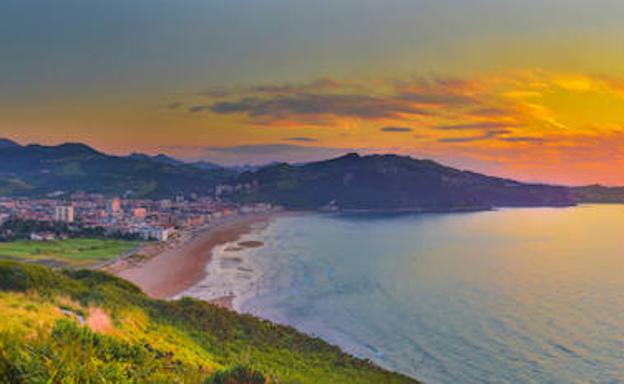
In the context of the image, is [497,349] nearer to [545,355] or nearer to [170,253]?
[545,355]

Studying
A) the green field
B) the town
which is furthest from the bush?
the town

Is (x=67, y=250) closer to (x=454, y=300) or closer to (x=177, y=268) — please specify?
(x=177, y=268)

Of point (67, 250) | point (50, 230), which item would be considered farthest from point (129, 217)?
point (67, 250)

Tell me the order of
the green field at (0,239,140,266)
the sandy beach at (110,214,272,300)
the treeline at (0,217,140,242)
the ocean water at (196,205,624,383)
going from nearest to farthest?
the ocean water at (196,205,624,383) → the sandy beach at (110,214,272,300) → the green field at (0,239,140,266) → the treeline at (0,217,140,242)

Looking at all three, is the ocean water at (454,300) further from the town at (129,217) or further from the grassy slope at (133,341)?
the town at (129,217)

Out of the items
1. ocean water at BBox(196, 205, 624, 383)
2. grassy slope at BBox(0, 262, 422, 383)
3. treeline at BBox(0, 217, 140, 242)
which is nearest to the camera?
grassy slope at BBox(0, 262, 422, 383)

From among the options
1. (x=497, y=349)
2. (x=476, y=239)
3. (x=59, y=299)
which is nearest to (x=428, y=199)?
(x=476, y=239)

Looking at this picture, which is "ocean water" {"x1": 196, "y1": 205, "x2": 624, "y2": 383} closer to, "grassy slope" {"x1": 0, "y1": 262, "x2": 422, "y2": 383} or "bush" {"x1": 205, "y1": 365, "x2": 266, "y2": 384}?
"grassy slope" {"x1": 0, "y1": 262, "x2": 422, "y2": 383}
